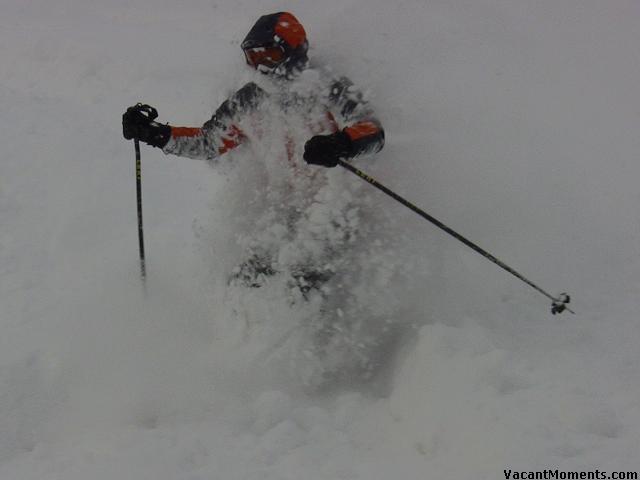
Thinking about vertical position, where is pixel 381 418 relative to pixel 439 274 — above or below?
below

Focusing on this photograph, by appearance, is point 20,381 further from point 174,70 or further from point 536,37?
point 536,37

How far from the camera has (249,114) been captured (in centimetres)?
371

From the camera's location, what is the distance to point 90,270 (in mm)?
4816

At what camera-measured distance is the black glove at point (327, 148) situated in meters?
3.14

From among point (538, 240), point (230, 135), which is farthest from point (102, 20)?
point (538, 240)

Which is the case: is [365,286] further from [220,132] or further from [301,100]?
[220,132]

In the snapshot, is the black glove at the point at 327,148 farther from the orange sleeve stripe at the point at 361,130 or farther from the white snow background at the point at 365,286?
the white snow background at the point at 365,286

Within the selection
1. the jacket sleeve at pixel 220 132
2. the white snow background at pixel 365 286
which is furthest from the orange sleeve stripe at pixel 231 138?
the white snow background at pixel 365 286

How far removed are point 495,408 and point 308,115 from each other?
1.95 m

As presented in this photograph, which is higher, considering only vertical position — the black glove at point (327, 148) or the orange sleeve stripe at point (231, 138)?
the orange sleeve stripe at point (231, 138)

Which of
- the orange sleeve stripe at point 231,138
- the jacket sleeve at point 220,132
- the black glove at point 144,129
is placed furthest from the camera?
the black glove at point 144,129

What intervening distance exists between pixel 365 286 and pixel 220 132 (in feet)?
4.58

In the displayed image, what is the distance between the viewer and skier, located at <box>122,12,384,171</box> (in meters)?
3.20

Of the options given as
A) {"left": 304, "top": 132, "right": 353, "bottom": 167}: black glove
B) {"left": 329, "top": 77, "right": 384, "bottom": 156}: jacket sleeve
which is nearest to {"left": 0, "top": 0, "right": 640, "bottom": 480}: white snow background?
{"left": 329, "top": 77, "right": 384, "bottom": 156}: jacket sleeve
